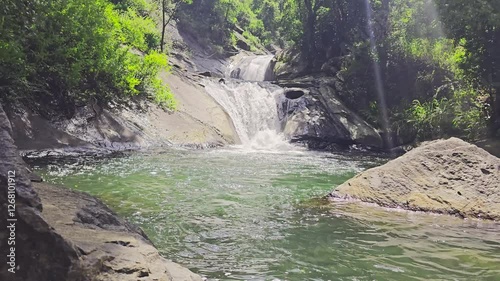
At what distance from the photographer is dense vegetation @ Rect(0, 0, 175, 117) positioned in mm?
12680

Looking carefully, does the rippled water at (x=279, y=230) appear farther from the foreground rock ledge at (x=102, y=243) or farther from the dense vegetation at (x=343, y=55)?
the dense vegetation at (x=343, y=55)

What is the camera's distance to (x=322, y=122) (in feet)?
76.8

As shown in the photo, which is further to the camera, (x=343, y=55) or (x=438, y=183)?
(x=343, y=55)

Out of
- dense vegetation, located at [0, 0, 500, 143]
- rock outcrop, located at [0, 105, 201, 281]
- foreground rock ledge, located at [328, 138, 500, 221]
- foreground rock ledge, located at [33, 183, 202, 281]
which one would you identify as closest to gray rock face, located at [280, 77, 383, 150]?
dense vegetation, located at [0, 0, 500, 143]

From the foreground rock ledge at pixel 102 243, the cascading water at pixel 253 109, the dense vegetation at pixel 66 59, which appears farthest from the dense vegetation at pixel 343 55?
the foreground rock ledge at pixel 102 243

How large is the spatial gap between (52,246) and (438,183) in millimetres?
7307

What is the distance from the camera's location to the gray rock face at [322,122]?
2269 centimetres

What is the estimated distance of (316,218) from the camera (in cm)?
706

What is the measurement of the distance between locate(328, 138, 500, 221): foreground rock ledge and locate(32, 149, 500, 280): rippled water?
1.22ft

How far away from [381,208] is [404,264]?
9.62 ft

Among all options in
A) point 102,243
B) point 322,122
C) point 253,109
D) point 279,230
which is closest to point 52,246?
point 102,243

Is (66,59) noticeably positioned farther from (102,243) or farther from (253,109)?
(102,243)

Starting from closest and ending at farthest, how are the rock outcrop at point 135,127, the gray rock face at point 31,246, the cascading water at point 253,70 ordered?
the gray rock face at point 31,246 → the rock outcrop at point 135,127 → the cascading water at point 253,70

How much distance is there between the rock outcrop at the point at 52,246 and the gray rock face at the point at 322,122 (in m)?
19.2
